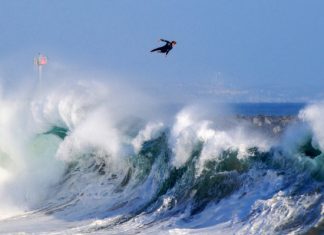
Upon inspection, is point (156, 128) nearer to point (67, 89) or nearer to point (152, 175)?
point (152, 175)

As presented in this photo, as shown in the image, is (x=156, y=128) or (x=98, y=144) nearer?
(x=156, y=128)

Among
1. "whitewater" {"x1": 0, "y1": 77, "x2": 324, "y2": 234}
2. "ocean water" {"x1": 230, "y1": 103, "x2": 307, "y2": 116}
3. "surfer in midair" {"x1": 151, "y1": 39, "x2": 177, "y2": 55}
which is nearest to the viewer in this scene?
"whitewater" {"x1": 0, "y1": 77, "x2": 324, "y2": 234}

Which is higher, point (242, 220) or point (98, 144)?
point (98, 144)

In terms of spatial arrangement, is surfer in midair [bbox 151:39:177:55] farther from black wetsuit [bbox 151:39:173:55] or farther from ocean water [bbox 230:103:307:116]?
ocean water [bbox 230:103:307:116]

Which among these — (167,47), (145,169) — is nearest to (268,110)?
(145,169)

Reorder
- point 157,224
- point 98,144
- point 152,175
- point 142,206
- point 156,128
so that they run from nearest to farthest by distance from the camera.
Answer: point 157,224
point 142,206
point 152,175
point 156,128
point 98,144

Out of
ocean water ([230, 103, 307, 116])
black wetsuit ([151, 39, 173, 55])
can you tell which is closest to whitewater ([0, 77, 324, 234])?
black wetsuit ([151, 39, 173, 55])

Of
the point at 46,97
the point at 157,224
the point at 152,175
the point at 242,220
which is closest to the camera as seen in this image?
the point at 242,220

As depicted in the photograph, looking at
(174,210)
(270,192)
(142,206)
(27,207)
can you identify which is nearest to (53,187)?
(27,207)
